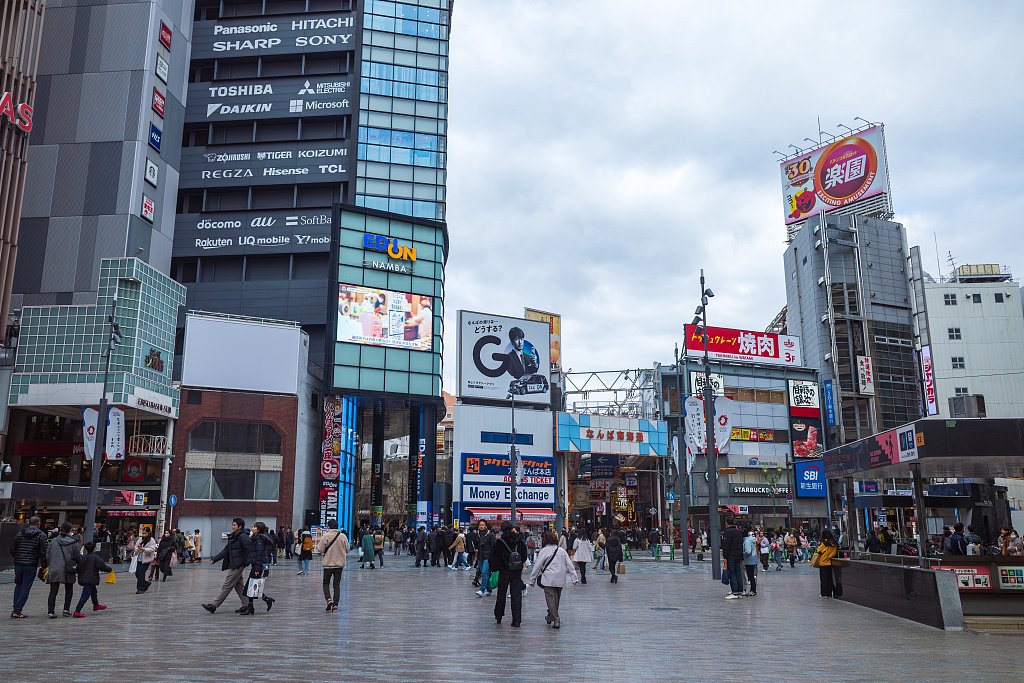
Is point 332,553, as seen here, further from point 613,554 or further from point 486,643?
point 613,554

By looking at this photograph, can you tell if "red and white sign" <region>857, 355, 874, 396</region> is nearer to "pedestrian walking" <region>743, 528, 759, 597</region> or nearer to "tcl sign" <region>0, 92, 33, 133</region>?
"pedestrian walking" <region>743, 528, 759, 597</region>

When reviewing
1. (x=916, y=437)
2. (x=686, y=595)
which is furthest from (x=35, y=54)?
(x=916, y=437)

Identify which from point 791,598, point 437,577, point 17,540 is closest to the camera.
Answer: point 17,540

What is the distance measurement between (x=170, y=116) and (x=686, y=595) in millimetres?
54558

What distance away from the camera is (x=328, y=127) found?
68312 mm

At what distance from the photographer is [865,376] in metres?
72.4

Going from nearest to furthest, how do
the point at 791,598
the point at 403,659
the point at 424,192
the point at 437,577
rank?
the point at 403,659 → the point at 791,598 → the point at 437,577 → the point at 424,192

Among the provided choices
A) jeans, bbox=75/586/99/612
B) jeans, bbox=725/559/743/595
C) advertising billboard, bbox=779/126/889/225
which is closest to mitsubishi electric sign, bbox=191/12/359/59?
advertising billboard, bbox=779/126/889/225

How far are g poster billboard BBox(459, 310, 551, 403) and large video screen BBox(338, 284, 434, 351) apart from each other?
5757 mm

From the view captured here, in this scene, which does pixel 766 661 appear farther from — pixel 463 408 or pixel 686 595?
pixel 463 408

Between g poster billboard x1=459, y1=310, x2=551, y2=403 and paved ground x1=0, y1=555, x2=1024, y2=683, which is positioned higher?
g poster billboard x1=459, y1=310, x2=551, y2=403

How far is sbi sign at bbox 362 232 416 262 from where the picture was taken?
191 feet

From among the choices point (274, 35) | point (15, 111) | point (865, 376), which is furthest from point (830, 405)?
point (15, 111)

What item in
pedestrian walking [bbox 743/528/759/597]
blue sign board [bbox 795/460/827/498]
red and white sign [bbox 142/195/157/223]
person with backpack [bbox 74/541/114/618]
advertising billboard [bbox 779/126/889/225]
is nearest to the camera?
person with backpack [bbox 74/541/114/618]
